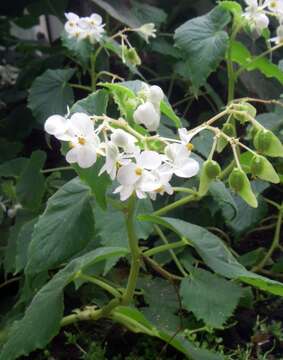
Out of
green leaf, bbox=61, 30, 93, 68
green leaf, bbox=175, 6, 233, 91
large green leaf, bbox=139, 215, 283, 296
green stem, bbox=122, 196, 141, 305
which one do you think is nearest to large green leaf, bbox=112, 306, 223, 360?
green stem, bbox=122, 196, 141, 305

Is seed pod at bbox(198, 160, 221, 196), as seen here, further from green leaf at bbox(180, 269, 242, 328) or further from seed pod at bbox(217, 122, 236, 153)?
green leaf at bbox(180, 269, 242, 328)


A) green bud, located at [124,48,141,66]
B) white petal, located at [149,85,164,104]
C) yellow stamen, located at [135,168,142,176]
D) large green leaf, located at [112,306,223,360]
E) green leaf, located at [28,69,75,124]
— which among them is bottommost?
large green leaf, located at [112,306,223,360]

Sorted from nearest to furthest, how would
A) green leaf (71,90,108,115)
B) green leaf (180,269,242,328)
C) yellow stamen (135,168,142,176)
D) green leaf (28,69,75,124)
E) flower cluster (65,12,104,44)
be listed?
yellow stamen (135,168,142,176) → green leaf (71,90,108,115) → green leaf (180,269,242,328) → flower cluster (65,12,104,44) → green leaf (28,69,75,124)

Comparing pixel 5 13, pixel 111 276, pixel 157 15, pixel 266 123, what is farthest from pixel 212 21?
pixel 5 13

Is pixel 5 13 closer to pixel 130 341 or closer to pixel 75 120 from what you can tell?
pixel 130 341

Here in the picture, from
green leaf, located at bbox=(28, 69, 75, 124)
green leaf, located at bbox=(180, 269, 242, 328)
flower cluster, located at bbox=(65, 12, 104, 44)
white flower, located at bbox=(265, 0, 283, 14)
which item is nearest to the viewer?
green leaf, located at bbox=(180, 269, 242, 328)

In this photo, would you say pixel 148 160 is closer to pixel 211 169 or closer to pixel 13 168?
pixel 211 169

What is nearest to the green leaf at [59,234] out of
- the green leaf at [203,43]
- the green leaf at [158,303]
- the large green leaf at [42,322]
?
the large green leaf at [42,322]
